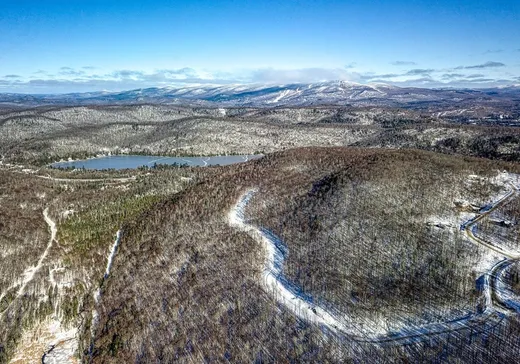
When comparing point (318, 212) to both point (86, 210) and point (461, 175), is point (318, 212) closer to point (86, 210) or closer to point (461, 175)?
point (461, 175)

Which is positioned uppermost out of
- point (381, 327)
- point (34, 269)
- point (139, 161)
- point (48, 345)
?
point (381, 327)

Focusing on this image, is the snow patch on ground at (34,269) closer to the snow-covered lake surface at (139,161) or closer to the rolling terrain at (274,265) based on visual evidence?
the rolling terrain at (274,265)

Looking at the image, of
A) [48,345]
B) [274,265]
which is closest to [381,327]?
[274,265]

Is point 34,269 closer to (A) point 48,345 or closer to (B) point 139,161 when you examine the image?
(A) point 48,345

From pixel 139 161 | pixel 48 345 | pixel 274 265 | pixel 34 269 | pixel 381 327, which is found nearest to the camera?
pixel 381 327

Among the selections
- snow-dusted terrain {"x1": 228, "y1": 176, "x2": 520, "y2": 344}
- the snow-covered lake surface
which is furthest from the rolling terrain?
the snow-covered lake surface

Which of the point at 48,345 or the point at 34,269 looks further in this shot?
the point at 34,269

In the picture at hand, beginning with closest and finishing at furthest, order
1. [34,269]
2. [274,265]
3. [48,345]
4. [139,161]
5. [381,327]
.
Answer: [381,327] → [48,345] → [274,265] → [34,269] → [139,161]

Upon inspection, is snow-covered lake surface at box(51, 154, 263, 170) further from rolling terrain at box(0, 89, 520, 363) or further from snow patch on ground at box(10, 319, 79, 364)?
snow patch on ground at box(10, 319, 79, 364)

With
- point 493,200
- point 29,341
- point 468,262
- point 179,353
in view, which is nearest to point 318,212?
point 468,262
